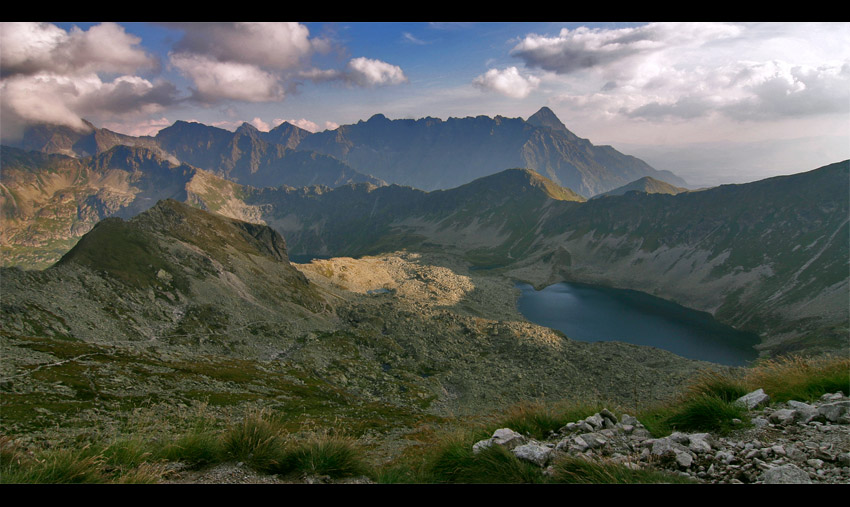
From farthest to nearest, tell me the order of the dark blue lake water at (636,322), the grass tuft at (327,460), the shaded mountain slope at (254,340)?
1. the dark blue lake water at (636,322)
2. the shaded mountain slope at (254,340)
3. the grass tuft at (327,460)

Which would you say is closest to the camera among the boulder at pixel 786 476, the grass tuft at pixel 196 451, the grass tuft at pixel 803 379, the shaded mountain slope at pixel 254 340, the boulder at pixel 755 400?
the boulder at pixel 786 476

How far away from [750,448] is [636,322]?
420 ft

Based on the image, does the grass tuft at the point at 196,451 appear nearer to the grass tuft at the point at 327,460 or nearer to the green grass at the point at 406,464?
the green grass at the point at 406,464

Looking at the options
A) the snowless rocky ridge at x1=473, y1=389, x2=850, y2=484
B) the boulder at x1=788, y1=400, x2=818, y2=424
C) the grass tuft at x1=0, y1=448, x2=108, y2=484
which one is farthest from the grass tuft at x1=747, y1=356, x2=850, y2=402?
the grass tuft at x1=0, y1=448, x2=108, y2=484

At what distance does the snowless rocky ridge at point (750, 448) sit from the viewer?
5.77 metres

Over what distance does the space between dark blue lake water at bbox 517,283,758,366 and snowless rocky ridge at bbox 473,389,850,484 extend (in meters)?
98.2

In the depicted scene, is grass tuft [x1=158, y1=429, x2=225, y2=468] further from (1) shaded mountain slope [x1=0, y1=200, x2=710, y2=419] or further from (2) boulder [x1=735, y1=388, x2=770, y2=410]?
(1) shaded mountain slope [x1=0, y1=200, x2=710, y2=419]

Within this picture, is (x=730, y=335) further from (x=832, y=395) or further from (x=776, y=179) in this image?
(x=832, y=395)

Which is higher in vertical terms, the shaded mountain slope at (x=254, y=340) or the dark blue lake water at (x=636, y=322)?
the shaded mountain slope at (x=254, y=340)

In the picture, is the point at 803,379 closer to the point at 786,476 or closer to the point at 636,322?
the point at 786,476

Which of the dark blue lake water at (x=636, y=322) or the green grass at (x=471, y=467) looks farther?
the dark blue lake water at (x=636, y=322)

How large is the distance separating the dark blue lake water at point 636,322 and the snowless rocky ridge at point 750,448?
98.2m

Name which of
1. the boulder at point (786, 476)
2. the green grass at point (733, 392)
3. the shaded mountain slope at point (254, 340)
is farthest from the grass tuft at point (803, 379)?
the shaded mountain slope at point (254, 340)

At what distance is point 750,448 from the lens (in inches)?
260
